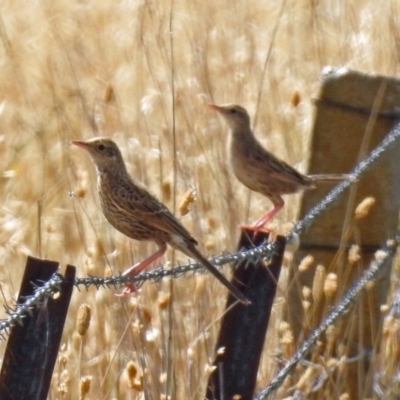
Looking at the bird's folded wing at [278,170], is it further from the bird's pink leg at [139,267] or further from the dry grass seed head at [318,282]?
the dry grass seed head at [318,282]

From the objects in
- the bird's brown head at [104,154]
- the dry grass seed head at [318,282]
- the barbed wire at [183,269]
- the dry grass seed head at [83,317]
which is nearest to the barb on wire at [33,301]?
the barbed wire at [183,269]

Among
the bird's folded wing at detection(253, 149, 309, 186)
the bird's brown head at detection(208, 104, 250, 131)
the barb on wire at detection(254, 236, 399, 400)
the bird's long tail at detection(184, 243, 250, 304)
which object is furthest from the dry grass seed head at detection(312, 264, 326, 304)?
the bird's brown head at detection(208, 104, 250, 131)

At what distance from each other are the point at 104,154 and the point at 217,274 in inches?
48.6

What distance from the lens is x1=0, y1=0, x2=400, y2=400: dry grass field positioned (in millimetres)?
3967

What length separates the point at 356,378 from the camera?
443cm

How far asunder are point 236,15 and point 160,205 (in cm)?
296

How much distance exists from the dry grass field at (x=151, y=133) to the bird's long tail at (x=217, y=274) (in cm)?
14

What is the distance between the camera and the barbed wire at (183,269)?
2.37 m

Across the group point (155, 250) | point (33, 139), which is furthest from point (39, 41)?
point (155, 250)

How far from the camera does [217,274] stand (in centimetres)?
339

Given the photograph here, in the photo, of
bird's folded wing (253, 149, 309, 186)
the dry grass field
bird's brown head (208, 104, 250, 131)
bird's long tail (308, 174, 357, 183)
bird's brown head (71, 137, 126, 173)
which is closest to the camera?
the dry grass field

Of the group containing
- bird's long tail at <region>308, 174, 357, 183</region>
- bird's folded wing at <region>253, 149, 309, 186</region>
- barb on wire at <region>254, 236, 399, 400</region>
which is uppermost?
bird's folded wing at <region>253, 149, 309, 186</region>

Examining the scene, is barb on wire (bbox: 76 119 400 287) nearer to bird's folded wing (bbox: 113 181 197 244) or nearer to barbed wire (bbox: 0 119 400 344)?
barbed wire (bbox: 0 119 400 344)

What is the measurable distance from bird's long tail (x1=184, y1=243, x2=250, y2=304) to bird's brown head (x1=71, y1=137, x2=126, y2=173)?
2.29 feet
